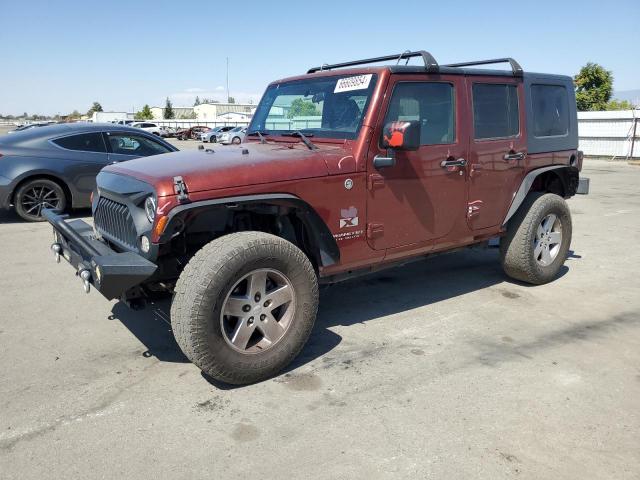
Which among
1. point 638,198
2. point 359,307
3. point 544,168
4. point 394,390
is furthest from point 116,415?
point 638,198

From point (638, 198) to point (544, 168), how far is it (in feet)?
26.8

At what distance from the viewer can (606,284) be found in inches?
221

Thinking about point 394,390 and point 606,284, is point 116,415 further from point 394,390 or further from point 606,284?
point 606,284

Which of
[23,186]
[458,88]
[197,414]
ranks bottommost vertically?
[197,414]

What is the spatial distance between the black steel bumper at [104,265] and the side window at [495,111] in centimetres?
300

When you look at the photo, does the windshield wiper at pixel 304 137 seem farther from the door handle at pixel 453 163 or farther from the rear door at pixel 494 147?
the rear door at pixel 494 147

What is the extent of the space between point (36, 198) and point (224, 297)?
6.48m

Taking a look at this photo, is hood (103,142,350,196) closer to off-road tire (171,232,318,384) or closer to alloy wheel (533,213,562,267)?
off-road tire (171,232,318,384)

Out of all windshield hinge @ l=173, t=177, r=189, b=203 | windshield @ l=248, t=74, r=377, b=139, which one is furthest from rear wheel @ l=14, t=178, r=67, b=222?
windshield hinge @ l=173, t=177, r=189, b=203

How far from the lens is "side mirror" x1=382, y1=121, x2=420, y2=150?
365 centimetres

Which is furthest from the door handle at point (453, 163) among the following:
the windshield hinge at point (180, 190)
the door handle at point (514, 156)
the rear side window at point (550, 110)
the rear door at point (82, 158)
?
the rear door at point (82, 158)

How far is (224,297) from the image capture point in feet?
10.5

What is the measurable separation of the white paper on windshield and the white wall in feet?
72.5

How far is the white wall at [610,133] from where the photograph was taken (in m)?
22.7
